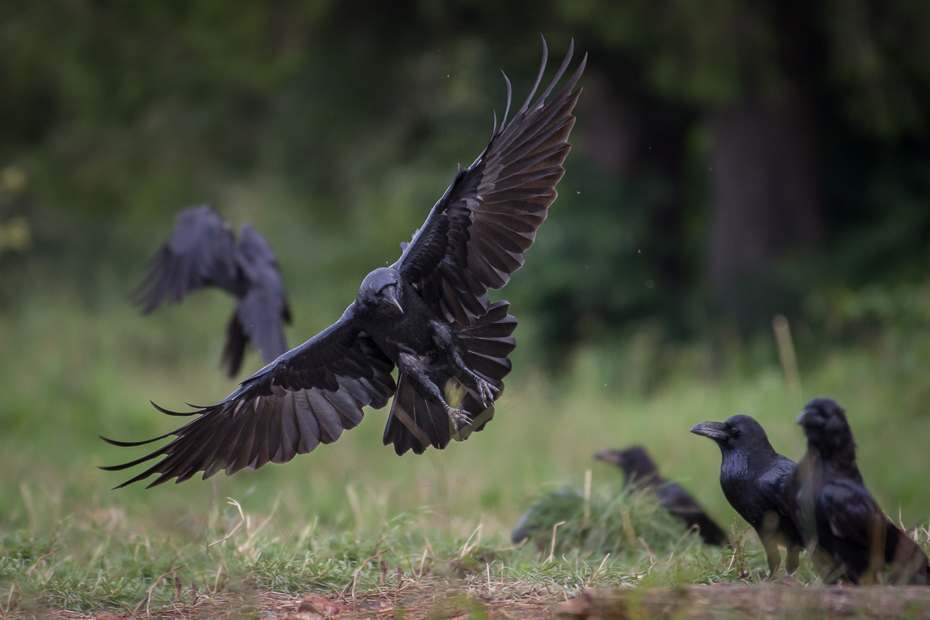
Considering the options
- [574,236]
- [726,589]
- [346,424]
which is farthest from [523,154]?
[574,236]

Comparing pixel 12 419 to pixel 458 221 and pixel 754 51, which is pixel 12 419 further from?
pixel 754 51

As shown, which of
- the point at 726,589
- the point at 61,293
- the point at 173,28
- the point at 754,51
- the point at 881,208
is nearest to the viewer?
the point at 726,589

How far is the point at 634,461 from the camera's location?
480 centimetres

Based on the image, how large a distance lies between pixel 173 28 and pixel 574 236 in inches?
228

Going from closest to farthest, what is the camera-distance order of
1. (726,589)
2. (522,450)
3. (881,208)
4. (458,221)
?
(726,589), (458,221), (522,450), (881,208)

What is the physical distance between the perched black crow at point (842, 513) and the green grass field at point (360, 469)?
443 mm

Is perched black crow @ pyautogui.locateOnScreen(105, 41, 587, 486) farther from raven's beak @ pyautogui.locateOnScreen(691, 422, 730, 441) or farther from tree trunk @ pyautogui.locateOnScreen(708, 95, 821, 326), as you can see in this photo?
tree trunk @ pyautogui.locateOnScreen(708, 95, 821, 326)

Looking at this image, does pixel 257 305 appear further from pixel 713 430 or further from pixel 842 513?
pixel 842 513

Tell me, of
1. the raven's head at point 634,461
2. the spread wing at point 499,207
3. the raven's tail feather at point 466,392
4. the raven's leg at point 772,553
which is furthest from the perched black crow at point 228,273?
the raven's leg at point 772,553

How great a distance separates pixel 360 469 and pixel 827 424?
5.66 meters

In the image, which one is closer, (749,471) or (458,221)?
(749,471)

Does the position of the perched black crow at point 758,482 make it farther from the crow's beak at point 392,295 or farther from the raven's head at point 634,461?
the raven's head at point 634,461

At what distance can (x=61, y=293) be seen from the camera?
13836 millimetres

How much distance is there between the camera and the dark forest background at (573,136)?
922cm
